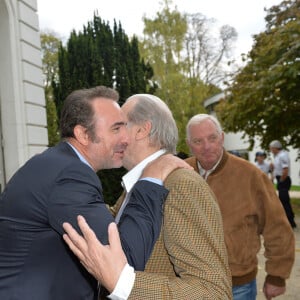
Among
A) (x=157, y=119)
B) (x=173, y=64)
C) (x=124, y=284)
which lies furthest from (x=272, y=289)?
(x=173, y=64)

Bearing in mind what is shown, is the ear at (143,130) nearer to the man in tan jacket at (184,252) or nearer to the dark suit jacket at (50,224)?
the man in tan jacket at (184,252)

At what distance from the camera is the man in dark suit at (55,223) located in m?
1.42

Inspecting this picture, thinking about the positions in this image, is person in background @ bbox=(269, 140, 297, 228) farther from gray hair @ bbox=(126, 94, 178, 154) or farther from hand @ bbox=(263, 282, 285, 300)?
gray hair @ bbox=(126, 94, 178, 154)

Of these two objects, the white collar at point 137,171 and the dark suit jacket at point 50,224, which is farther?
the white collar at point 137,171

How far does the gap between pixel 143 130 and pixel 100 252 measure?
0.83 metres

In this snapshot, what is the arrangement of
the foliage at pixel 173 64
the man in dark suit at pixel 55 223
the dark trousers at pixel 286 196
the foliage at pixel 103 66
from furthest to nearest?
the foliage at pixel 173 64, the foliage at pixel 103 66, the dark trousers at pixel 286 196, the man in dark suit at pixel 55 223

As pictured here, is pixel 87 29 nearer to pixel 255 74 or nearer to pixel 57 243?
pixel 255 74

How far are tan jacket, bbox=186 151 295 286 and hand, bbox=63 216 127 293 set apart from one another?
1845 mm

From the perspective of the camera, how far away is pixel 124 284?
53.7 inches

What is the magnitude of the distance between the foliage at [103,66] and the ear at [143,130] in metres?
9.93

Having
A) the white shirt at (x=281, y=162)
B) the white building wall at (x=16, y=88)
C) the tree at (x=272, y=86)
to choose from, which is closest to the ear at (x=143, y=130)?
the white building wall at (x=16, y=88)

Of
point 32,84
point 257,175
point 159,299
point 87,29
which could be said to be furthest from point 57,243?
point 87,29

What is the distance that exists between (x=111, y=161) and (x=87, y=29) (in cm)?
1273

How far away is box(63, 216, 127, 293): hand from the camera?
131 centimetres
